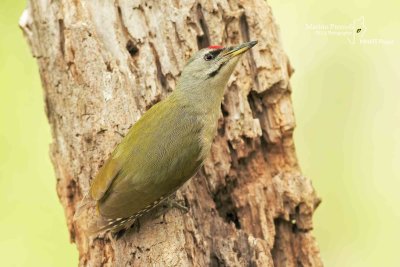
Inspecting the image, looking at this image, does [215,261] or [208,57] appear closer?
[215,261]

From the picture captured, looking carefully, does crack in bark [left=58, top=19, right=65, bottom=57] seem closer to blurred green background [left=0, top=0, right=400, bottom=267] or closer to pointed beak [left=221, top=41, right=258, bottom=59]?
pointed beak [left=221, top=41, right=258, bottom=59]

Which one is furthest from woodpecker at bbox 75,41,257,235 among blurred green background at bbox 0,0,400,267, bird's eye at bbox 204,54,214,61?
blurred green background at bbox 0,0,400,267

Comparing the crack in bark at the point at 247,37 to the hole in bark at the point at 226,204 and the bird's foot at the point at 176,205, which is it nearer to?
the hole in bark at the point at 226,204

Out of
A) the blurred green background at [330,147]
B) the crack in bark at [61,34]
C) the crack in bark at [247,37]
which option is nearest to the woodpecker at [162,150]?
the crack in bark at [247,37]

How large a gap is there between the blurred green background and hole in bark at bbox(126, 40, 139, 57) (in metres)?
3.09

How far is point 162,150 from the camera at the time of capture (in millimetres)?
4938

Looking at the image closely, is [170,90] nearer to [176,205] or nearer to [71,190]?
[176,205]

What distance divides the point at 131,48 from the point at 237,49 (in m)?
0.90

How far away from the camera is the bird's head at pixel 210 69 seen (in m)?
5.20

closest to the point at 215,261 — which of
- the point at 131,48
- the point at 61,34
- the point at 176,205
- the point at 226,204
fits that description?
the point at 176,205

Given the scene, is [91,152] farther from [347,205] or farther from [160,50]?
[347,205]

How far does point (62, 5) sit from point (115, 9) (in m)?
0.45

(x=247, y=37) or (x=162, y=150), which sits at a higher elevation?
(x=247, y=37)

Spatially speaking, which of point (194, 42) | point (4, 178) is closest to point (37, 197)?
point (4, 178)
